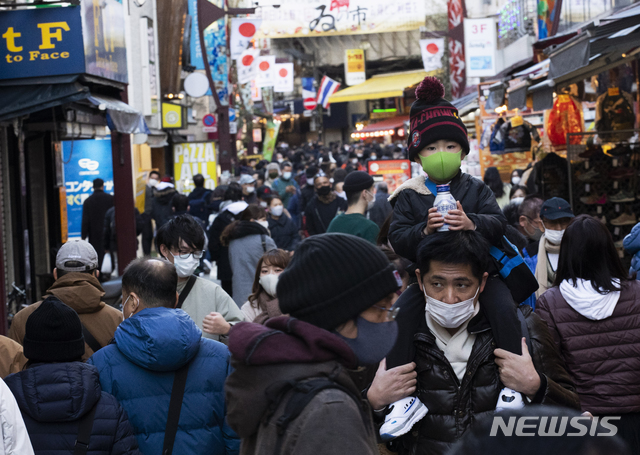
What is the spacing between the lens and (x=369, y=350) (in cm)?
204

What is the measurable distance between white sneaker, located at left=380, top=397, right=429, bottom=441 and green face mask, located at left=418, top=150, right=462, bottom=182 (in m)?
1.12

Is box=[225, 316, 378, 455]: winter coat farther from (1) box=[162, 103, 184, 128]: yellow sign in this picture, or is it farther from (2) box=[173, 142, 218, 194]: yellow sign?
(2) box=[173, 142, 218, 194]: yellow sign

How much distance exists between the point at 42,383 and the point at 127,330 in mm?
434

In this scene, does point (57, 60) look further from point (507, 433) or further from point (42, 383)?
point (507, 433)

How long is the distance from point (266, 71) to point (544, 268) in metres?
29.9

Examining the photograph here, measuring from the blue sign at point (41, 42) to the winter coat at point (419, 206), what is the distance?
6015mm

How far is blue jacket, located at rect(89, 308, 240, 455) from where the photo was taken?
10.5ft

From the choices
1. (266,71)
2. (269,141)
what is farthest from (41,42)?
(269,141)

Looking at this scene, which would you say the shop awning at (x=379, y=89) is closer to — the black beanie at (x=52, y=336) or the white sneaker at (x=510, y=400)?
the black beanie at (x=52, y=336)

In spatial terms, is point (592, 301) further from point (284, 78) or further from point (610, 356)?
point (284, 78)

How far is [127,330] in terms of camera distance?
326cm

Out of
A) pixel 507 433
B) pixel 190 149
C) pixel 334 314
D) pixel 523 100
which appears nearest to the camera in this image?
pixel 507 433

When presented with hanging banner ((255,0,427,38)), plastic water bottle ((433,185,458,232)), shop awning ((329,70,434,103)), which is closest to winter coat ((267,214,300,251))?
plastic water bottle ((433,185,458,232))

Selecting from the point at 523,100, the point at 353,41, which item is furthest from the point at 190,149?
the point at 353,41
